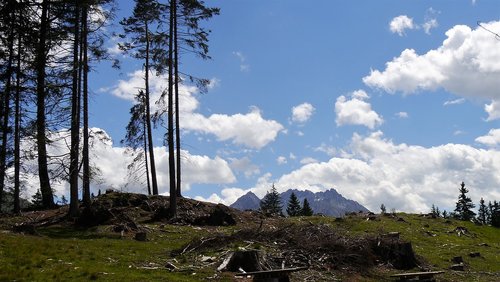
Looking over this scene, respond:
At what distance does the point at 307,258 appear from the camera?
17.6 metres

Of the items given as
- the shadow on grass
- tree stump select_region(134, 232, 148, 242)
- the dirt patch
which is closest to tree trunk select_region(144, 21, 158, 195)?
the dirt patch

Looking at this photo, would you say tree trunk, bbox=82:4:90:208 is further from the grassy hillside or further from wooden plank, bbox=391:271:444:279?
wooden plank, bbox=391:271:444:279

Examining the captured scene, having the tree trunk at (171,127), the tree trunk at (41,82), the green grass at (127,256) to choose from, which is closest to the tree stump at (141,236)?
the green grass at (127,256)

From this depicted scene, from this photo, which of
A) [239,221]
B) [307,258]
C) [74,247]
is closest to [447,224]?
[239,221]

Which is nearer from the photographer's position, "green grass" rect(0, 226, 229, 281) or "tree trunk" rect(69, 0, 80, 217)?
"green grass" rect(0, 226, 229, 281)

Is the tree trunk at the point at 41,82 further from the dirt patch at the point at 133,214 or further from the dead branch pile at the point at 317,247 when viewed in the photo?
the dead branch pile at the point at 317,247

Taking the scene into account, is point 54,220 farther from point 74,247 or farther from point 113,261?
point 113,261

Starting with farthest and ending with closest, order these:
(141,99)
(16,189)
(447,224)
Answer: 1. (141,99)
2. (447,224)
3. (16,189)

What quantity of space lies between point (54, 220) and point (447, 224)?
28.3 meters

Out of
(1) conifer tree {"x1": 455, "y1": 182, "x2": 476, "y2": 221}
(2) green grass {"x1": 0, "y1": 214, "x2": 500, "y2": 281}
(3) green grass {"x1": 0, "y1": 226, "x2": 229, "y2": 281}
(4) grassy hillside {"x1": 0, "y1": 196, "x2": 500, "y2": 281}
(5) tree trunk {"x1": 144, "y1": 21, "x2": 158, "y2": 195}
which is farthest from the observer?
(1) conifer tree {"x1": 455, "y1": 182, "x2": 476, "y2": 221}

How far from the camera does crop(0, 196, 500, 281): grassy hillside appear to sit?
13.9m

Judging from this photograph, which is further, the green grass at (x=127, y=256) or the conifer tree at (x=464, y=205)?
the conifer tree at (x=464, y=205)

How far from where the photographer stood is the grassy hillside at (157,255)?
13.9 meters

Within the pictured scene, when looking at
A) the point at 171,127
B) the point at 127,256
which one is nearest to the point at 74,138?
the point at 171,127
